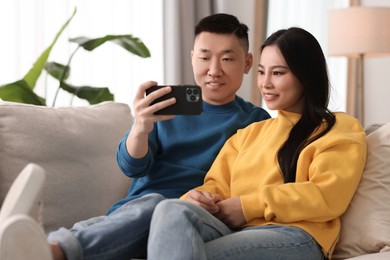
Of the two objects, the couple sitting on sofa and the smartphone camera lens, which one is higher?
the smartphone camera lens

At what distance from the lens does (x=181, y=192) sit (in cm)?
176

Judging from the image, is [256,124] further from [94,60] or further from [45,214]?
[94,60]


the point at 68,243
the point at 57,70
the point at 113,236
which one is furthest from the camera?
the point at 57,70

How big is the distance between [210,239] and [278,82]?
1.57 ft

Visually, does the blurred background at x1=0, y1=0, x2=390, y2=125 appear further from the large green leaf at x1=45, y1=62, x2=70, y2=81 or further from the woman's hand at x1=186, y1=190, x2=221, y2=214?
the woman's hand at x1=186, y1=190, x2=221, y2=214

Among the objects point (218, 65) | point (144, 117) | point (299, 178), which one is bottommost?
point (299, 178)

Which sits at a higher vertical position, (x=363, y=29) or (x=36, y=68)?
(x=363, y=29)

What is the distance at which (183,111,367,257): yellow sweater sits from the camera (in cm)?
149

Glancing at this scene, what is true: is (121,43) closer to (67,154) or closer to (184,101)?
(67,154)

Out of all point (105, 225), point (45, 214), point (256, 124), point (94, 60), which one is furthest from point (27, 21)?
point (105, 225)

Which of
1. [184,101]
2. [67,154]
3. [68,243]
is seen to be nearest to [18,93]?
[67,154]

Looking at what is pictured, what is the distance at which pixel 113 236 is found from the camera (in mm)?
1421

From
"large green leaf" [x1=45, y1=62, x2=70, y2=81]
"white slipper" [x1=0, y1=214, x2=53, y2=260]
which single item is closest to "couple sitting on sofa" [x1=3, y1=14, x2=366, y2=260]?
"white slipper" [x1=0, y1=214, x2=53, y2=260]

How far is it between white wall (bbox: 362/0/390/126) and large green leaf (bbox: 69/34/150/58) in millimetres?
2223
